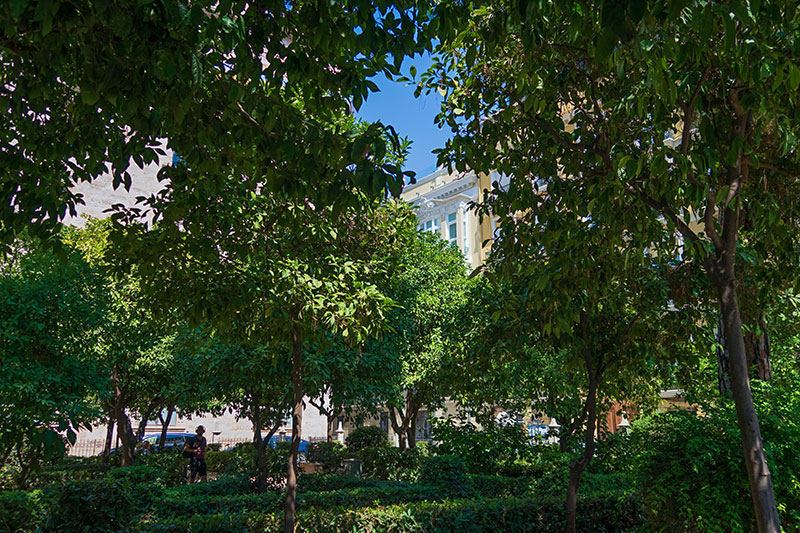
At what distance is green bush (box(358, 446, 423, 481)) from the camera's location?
60.7 feet

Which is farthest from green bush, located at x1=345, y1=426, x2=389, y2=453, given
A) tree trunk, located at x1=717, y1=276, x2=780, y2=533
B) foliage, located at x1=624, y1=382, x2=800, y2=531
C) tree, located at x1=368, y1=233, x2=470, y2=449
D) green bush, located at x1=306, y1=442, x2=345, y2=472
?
tree trunk, located at x1=717, y1=276, x2=780, y2=533

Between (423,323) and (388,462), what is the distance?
4671mm

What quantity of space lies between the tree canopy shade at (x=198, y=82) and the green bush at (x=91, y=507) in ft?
11.9

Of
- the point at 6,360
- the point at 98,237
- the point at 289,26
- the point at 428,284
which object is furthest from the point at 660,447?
the point at 98,237

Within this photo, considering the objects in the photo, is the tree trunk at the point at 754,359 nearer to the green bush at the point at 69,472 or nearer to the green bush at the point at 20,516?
the green bush at the point at 20,516

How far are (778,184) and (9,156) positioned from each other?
8134 mm

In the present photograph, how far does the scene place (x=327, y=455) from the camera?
977 inches

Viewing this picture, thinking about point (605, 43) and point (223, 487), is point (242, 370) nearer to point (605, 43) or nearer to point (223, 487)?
point (223, 487)

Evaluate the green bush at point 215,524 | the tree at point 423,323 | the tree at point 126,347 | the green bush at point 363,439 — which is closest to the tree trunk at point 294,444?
the green bush at point 215,524

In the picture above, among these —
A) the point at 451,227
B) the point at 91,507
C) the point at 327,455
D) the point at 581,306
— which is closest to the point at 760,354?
the point at 581,306

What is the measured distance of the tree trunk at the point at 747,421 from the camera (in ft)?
16.1

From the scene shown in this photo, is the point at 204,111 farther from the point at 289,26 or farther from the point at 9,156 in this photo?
the point at 9,156

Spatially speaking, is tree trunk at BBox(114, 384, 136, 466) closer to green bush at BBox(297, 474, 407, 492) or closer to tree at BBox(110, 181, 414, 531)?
green bush at BBox(297, 474, 407, 492)

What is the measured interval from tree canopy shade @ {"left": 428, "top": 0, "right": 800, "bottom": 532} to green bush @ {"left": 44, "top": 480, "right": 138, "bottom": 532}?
247 inches
